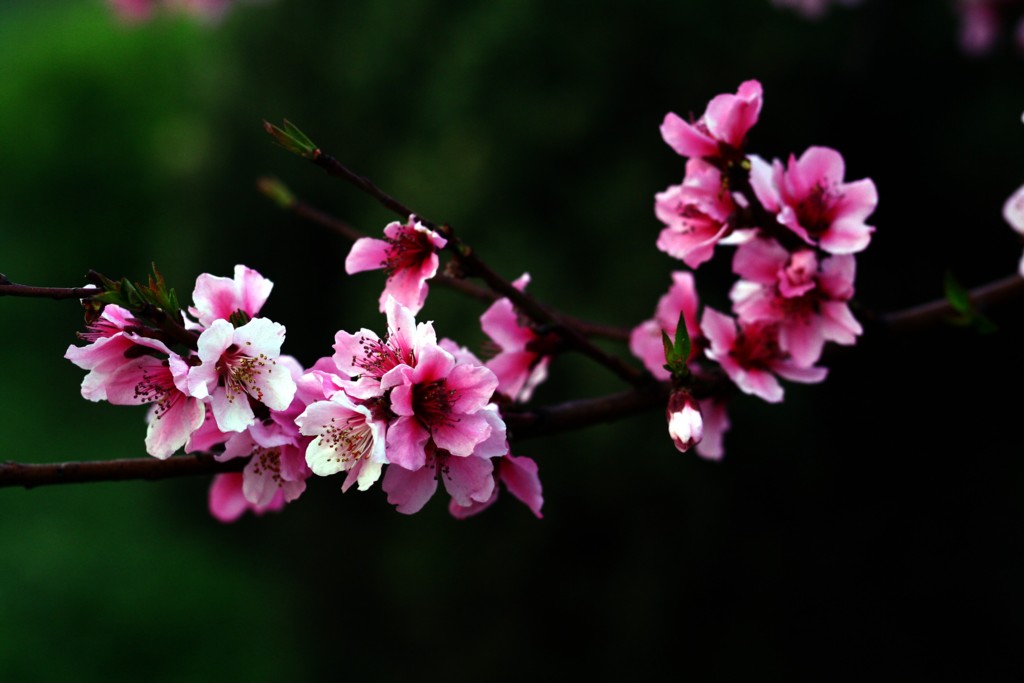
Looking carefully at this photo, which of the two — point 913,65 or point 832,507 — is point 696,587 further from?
point 913,65

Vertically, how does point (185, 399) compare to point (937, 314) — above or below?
below

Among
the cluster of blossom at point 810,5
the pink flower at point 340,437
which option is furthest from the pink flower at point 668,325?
the cluster of blossom at point 810,5

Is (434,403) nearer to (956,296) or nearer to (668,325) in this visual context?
(668,325)

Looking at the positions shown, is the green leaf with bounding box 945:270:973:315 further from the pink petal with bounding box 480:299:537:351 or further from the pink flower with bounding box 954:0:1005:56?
the pink flower with bounding box 954:0:1005:56

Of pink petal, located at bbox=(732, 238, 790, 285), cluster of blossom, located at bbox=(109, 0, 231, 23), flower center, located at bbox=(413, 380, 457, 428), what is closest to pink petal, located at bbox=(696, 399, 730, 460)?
pink petal, located at bbox=(732, 238, 790, 285)

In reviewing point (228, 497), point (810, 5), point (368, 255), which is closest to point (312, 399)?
point (368, 255)

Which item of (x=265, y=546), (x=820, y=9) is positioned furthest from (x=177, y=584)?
(x=820, y=9)

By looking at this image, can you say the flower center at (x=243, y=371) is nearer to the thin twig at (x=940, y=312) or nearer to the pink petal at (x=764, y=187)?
the pink petal at (x=764, y=187)
